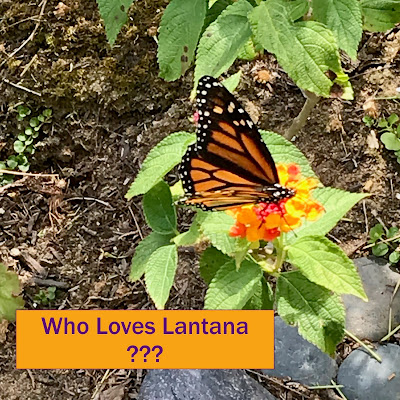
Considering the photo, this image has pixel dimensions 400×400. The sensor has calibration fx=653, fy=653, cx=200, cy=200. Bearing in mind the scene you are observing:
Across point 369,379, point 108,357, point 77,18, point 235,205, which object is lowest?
point 369,379

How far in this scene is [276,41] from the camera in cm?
139

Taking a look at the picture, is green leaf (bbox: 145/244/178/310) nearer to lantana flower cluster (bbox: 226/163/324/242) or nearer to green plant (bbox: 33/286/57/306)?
lantana flower cluster (bbox: 226/163/324/242)

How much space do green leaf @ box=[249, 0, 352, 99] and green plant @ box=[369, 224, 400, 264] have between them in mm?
731

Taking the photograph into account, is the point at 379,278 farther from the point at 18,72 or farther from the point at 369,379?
the point at 18,72

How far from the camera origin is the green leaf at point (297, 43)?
54.9 inches

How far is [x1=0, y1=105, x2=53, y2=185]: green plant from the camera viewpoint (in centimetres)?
225

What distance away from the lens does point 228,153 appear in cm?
136

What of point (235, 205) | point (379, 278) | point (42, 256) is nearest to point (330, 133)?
point (379, 278)

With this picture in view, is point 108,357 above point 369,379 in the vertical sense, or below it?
above

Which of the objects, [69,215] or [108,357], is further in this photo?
[69,215]

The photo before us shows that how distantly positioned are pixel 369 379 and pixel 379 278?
0.31m

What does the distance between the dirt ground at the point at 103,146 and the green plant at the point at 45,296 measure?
0.05 ft

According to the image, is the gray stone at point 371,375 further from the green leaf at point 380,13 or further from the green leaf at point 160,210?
the green leaf at point 380,13

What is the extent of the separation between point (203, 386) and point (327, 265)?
0.69 metres
